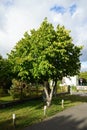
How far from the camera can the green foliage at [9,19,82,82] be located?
105 feet

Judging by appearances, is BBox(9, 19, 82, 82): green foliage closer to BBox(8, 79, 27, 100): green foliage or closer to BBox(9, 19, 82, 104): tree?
BBox(9, 19, 82, 104): tree

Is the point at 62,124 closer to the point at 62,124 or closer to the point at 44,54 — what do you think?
the point at 62,124

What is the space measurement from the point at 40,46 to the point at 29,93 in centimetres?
1217

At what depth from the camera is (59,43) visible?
32.2 metres

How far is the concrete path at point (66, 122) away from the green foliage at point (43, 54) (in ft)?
17.6

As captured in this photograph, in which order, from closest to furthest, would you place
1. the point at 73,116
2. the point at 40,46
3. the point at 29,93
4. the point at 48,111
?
the point at 73,116 < the point at 48,111 < the point at 40,46 < the point at 29,93

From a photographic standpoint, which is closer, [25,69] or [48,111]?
[48,111]

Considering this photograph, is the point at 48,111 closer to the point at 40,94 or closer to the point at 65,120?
the point at 65,120

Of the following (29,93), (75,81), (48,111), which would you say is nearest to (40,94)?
(29,93)

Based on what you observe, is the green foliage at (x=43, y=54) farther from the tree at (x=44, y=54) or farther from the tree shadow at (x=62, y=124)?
the tree shadow at (x=62, y=124)

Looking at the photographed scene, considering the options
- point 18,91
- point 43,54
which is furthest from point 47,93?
point 18,91

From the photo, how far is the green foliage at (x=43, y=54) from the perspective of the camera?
31.9 meters

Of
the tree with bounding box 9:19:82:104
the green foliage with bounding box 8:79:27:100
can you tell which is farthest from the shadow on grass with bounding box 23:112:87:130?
the green foliage with bounding box 8:79:27:100

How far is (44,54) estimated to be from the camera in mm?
31766
